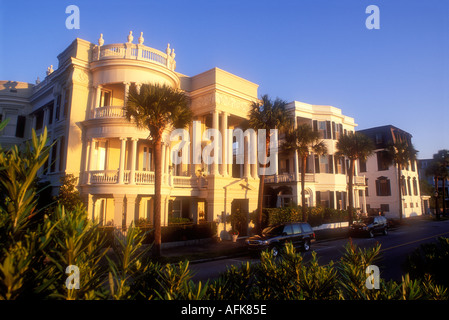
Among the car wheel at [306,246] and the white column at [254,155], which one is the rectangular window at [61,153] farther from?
the car wheel at [306,246]

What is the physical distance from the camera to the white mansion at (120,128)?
20.9m

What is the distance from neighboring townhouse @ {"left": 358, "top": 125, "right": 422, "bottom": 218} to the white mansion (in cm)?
3172

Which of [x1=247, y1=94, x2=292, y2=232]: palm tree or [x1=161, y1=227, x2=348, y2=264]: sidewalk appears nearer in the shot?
[x1=161, y1=227, x2=348, y2=264]: sidewalk

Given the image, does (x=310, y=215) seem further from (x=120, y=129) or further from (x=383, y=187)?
(x=383, y=187)

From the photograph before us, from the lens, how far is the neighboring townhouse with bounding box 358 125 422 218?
47.6 m

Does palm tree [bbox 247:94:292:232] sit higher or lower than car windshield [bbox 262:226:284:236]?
higher

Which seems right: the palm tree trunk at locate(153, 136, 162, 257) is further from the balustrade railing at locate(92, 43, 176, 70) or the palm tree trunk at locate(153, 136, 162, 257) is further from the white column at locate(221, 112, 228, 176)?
the white column at locate(221, 112, 228, 176)

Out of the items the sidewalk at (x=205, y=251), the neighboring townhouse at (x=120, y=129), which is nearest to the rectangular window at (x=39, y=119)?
the neighboring townhouse at (x=120, y=129)

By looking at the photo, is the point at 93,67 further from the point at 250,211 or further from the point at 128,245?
the point at 128,245

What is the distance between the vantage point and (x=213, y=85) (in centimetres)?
2508

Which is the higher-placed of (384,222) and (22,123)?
(22,123)

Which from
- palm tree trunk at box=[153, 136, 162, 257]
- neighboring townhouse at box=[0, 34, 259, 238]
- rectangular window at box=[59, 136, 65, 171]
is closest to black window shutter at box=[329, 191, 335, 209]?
neighboring townhouse at box=[0, 34, 259, 238]

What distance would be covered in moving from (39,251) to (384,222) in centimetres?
3105
